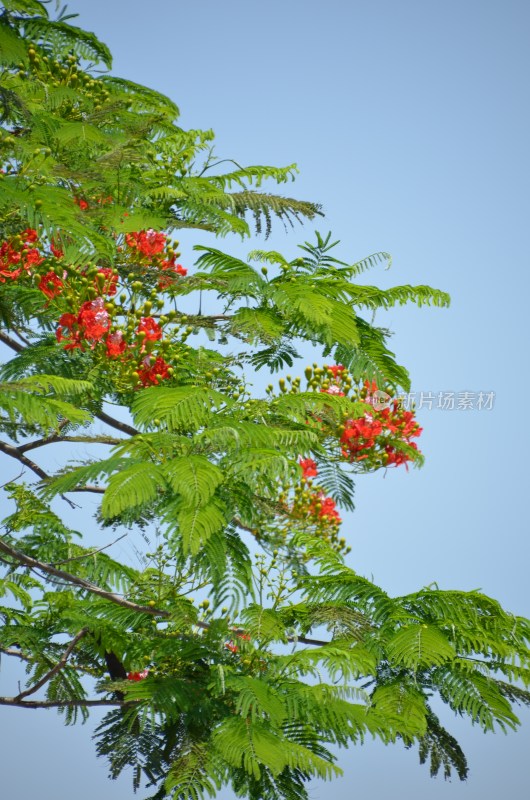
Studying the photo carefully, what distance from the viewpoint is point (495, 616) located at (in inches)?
189

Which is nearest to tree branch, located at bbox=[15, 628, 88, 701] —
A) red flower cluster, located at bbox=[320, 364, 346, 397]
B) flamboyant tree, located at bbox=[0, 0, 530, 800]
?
flamboyant tree, located at bbox=[0, 0, 530, 800]

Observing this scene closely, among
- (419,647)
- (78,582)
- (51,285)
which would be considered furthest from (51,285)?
(419,647)

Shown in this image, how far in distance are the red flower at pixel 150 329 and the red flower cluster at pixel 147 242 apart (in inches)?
19.6

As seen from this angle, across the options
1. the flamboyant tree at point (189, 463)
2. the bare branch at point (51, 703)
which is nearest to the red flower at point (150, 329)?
the flamboyant tree at point (189, 463)

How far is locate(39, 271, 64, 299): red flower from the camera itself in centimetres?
486

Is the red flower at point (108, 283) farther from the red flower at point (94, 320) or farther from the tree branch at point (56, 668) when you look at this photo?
the tree branch at point (56, 668)

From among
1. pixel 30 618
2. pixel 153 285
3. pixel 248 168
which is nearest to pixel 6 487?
pixel 30 618

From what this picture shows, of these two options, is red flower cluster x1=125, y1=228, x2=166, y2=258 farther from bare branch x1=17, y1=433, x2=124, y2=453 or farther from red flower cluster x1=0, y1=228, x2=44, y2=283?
bare branch x1=17, y1=433, x2=124, y2=453

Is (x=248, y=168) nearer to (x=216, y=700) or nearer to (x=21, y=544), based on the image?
(x=21, y=544)

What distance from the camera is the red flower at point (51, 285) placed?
15.9ft

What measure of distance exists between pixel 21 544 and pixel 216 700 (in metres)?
1.54

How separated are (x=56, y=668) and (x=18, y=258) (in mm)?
1894

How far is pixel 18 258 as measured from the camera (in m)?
5.20

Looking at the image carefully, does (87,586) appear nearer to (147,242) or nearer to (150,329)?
(150,329)
